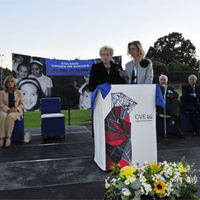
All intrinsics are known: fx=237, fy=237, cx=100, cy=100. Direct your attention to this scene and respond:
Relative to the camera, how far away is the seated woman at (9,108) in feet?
15.2

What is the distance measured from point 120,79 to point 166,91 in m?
2.41

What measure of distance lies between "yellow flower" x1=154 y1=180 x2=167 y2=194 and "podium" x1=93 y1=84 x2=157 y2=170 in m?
0.79

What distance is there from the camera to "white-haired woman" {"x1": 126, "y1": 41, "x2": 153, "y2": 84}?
3.12 m

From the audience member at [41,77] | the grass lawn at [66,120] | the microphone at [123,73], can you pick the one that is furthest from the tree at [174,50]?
the microphone at [123,73]

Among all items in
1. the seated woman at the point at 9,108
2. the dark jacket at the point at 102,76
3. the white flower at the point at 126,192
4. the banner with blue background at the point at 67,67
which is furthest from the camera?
the banner with blue background at the point at 67,67

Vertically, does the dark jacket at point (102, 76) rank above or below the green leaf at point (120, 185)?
above

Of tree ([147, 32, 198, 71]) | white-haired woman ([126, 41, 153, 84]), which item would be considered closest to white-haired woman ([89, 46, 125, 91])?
white-haired woman ([126, 41, 153, 84])

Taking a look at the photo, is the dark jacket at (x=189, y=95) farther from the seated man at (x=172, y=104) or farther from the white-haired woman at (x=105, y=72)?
the white-haired woman at (x=105, y=72)

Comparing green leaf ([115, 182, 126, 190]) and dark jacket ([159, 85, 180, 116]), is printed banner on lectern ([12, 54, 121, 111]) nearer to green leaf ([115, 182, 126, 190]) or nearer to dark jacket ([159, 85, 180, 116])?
dark jacket ([159, 85, 180, 116])

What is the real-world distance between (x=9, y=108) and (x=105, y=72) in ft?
8.57

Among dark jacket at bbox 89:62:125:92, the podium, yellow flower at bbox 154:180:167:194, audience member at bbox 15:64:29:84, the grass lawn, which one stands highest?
audience member at bbox 15:64:29:84

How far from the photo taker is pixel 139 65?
3143mm

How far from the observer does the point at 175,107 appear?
535cm

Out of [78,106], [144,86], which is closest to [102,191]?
[144,86]
